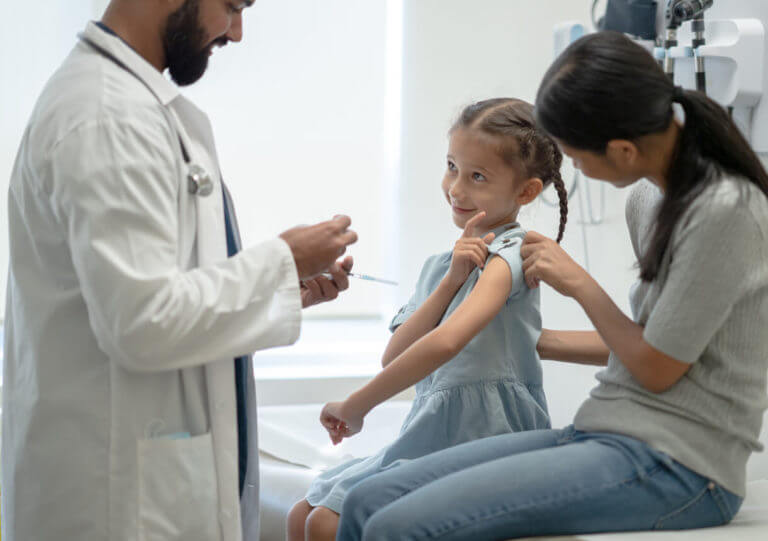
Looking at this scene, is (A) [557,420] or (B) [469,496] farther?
(A) [557,420]

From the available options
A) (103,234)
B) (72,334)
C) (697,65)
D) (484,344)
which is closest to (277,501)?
(484,344)

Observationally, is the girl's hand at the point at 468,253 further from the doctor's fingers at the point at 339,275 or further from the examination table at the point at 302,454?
the examination table at the point at 302,454

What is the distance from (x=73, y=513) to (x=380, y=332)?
217cm

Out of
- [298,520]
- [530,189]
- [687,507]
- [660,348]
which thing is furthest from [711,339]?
Result: [298,520]

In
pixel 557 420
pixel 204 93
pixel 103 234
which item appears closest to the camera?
pixel 103 234

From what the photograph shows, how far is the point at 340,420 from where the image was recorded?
5.15ft

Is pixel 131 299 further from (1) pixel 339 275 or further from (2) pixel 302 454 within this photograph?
(2) pixel 302 454

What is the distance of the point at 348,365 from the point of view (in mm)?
3285

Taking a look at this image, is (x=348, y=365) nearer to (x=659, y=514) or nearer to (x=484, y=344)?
(x=484, y=344)

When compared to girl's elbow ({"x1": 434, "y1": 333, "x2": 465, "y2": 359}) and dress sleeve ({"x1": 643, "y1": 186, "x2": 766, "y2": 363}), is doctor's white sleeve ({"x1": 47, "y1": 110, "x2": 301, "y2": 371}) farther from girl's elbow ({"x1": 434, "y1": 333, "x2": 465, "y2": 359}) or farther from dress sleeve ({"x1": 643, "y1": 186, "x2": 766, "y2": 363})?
dress sleeve ({"x1": 643, "y1": 186, "x2": 766, "y2": 363})

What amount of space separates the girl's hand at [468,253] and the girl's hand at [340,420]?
1.03 ft

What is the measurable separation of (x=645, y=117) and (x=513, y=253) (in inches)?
14.5

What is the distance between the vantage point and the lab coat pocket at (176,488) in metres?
1.28

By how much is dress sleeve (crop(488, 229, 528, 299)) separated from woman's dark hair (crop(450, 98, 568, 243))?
4.3 inches
